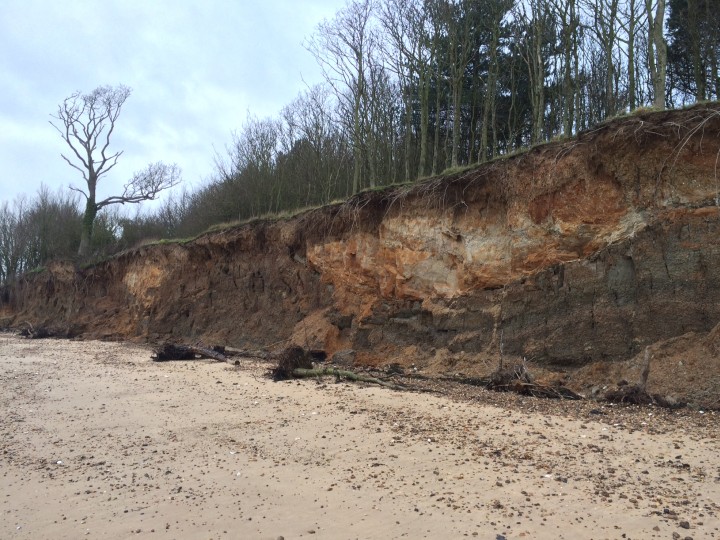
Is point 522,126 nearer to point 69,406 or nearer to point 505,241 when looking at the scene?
point 505,241

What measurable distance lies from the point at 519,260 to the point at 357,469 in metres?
7.06

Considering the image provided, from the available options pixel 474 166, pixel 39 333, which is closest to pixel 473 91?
pixel 474 166

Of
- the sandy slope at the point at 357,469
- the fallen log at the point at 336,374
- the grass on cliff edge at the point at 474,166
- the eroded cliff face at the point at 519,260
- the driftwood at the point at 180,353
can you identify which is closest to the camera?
the sandy slope at the point at 357,469

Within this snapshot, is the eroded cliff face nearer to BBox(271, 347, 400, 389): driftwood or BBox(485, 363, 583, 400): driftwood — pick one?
BBox(485, 363, 583, 400): driftwood

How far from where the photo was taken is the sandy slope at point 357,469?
4629mm

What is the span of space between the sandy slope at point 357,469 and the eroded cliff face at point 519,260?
2437 mm

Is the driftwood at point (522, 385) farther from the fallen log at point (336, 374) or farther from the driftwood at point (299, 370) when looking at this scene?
the driftwood at point (299, 370)

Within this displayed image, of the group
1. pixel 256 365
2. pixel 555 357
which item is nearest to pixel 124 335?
pixel 256 365

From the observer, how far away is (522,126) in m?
22.6

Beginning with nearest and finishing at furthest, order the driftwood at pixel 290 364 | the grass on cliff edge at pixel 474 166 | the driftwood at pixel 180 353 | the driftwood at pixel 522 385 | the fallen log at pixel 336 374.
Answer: the driftwood at pixel 522 385
the grass on cliff edge at pixel 474 166
the fallen log at pixel 336 374
the driftwood at pixel 290 364
the driftwood at pixel 180 353

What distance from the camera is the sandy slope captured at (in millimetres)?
4629

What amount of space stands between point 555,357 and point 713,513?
6.04 m

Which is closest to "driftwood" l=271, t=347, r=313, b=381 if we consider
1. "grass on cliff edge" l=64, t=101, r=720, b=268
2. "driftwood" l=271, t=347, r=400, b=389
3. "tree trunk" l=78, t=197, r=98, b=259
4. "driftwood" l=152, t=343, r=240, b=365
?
"driftwood" l=271, t=347, r=400, b=389

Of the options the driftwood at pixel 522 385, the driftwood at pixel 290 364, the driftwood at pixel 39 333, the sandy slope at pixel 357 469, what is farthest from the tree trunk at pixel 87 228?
the driftwood at pixel 522 385
